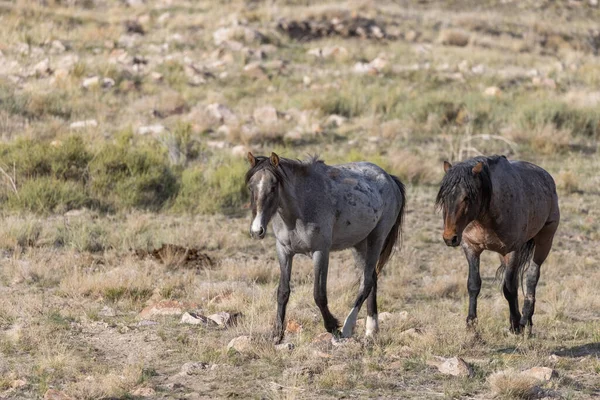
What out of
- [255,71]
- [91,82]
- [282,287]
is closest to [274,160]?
[282,287]

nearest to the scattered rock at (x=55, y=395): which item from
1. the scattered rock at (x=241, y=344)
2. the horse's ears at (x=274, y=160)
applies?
the scattered rock at (x=241, y=344)

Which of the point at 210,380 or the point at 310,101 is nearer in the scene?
the point at 210,380

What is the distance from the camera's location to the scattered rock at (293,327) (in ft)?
28.5

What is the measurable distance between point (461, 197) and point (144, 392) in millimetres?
3184

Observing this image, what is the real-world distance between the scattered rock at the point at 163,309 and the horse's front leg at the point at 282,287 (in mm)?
1571

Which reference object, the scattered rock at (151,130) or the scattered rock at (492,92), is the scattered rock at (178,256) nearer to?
the scattered rock at (151,130)

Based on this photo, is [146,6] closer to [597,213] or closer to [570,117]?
[570,117]

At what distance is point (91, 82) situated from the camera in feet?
69.1

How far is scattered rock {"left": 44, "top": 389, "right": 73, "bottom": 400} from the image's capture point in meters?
6.46

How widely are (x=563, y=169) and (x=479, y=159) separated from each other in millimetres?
10208

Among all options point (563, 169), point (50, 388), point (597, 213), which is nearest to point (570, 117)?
point (563, 169)

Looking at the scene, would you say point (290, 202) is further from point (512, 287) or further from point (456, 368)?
point (512, 287)

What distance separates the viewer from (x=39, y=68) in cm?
2194

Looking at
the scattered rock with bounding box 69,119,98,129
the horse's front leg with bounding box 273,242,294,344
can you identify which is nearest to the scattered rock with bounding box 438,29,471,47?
the scattered rock with bounding box 69,119,98,129
